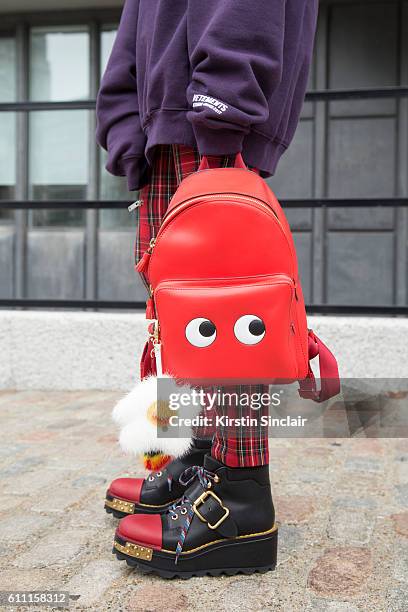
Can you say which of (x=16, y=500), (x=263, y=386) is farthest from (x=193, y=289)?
(x=16, y=500)

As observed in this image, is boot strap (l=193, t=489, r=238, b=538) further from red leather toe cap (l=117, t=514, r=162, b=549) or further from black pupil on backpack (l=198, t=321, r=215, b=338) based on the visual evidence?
black pupil on backpack (l=198, t=321, r=215, b=338)

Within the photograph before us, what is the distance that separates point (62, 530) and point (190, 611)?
1.84 ft

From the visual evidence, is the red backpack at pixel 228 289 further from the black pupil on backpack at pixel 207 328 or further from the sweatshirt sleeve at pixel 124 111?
the sweatshirt sleeve at pixel 124 111

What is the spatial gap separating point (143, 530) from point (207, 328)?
517mm

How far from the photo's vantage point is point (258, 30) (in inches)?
54.1

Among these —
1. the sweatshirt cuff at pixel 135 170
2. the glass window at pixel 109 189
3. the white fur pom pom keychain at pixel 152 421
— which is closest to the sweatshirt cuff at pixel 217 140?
the sweatshirt cuff at pixel 135 170

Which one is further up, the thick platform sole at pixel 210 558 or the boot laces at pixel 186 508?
the boot laces at pixel 186 508

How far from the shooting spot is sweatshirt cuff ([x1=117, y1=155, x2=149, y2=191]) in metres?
1.66

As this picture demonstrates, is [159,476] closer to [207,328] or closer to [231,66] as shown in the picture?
[207,328]

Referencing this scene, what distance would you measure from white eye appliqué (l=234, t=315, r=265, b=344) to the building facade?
3806mm

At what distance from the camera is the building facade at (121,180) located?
546 cm

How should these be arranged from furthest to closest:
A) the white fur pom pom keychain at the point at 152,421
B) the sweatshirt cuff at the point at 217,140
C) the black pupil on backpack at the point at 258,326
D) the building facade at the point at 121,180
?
1. the building facade at the point at 121,180
2. the white fur pom pom keychain at the point at 152,421
3. the sweatshirt cuff at the point at 217,140
4. the black pupil on backpack at the point at 258,326

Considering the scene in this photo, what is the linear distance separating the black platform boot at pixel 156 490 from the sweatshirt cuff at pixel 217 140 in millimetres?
772

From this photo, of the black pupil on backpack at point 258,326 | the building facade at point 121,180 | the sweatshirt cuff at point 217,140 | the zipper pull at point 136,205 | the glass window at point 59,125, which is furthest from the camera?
the glass window at point 59,125
